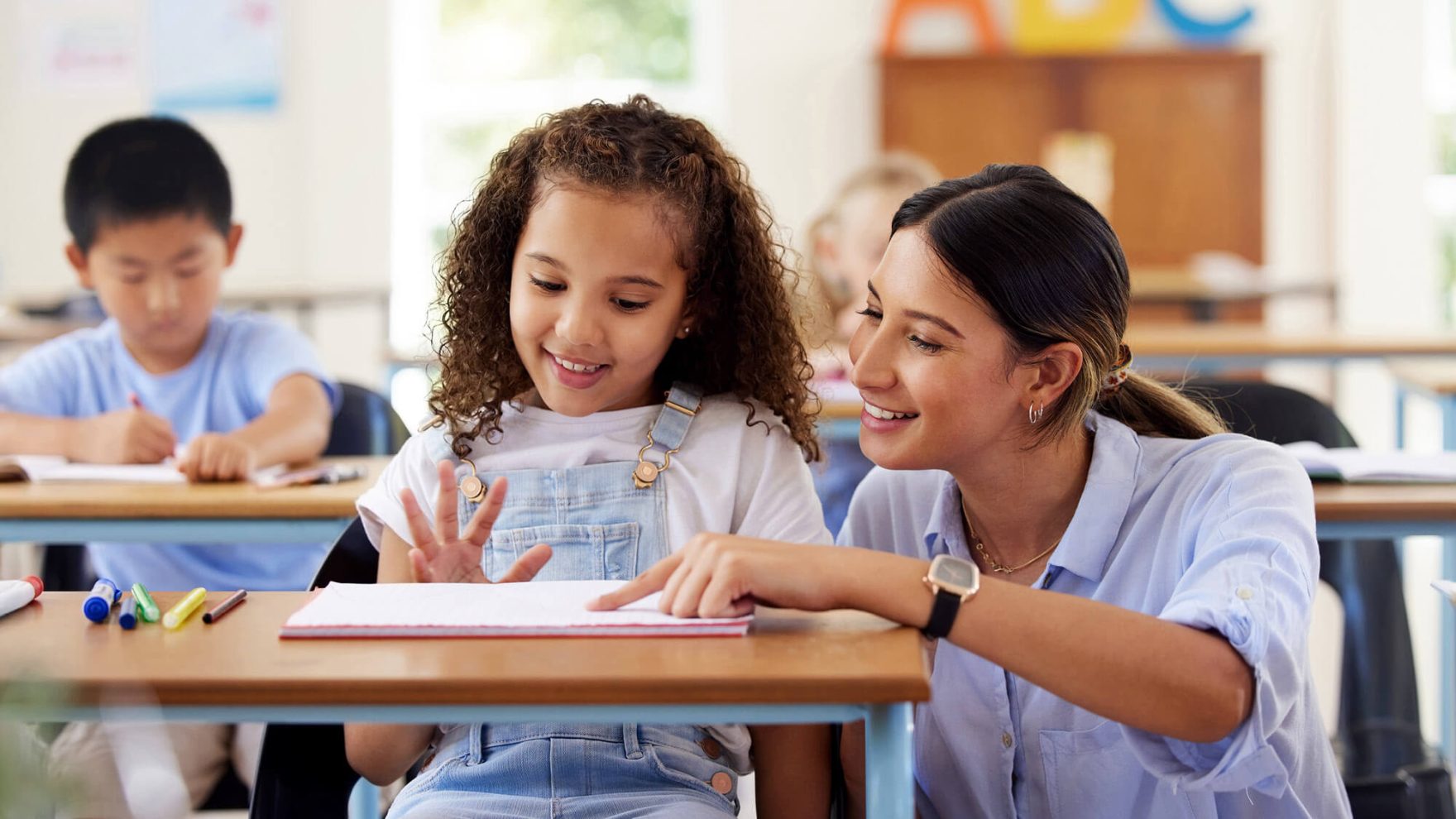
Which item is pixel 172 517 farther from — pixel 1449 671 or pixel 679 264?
pixel 1449 671

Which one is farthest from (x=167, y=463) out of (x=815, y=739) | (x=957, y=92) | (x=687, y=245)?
(x=957, y=92)

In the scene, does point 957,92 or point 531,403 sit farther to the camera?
point 957,92

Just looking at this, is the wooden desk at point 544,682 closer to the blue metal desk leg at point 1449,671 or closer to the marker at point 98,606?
the marker at point 98,606

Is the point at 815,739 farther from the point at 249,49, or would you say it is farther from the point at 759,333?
the point at 249,49

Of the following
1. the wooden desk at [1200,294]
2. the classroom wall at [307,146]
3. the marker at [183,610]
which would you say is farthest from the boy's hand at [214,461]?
the classroom wall at [307,146]

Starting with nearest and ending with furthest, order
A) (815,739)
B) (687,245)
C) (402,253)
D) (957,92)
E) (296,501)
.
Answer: (815,739)
(687,245)
(296,501)
(957,92)
(402,253)

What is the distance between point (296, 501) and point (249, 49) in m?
5.19

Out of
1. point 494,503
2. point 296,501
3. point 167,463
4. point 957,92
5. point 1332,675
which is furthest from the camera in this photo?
point 957,92

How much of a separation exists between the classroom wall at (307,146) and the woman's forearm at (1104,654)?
18.6ft

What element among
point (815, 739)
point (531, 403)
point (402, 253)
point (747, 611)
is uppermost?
point (402, 253)

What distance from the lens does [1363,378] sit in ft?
20.5

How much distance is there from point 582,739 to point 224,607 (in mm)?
338

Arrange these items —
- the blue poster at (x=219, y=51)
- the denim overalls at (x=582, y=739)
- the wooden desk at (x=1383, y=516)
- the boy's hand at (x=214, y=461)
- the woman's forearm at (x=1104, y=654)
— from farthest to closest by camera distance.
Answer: the blue poster at (x=219, y=51)
the boy's hand at (x=214, y=461)
the wooden desk at (x=1383, y=516)
the denim overalls at (x=582, y=739)
the woman's forearm at (x=1104, y=654)

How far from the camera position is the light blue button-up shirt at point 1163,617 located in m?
1.04
